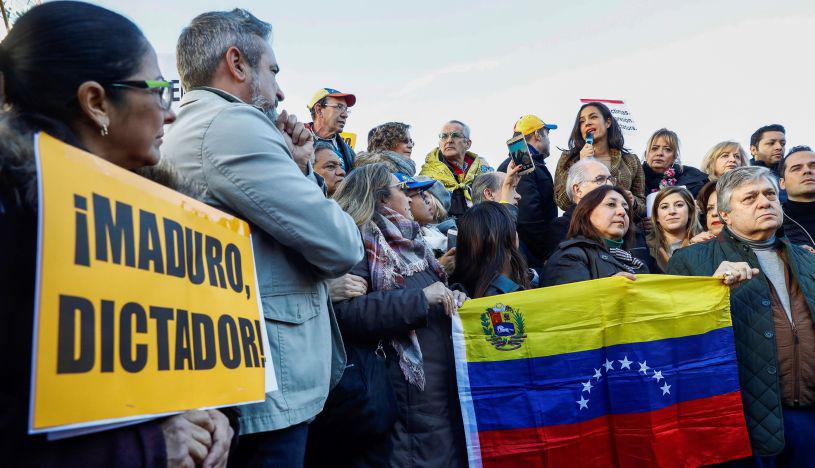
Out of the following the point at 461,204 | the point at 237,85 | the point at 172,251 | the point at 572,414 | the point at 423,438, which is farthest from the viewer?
the point at 461,204

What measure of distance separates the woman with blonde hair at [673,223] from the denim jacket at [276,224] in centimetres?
417

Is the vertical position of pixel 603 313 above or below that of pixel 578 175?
below

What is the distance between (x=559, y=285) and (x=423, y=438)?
1.24 metres

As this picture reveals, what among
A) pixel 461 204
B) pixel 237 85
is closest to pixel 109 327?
pixel 237 85

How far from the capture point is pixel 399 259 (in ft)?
12.5

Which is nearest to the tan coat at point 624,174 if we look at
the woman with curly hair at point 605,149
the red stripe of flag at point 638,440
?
the woman with curly hair at point 605,149

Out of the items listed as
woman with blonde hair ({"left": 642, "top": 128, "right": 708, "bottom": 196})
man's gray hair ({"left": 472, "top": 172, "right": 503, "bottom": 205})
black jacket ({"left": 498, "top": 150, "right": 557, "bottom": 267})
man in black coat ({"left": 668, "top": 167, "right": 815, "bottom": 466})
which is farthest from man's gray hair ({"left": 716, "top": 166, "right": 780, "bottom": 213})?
woman with blonde hair ({"left": 642, "top": 128, "right": 708, "bottom": 196})

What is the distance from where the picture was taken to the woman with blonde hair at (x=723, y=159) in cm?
691

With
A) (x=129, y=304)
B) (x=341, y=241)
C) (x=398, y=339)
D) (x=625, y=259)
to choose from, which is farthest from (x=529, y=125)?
(x=129, y=304)

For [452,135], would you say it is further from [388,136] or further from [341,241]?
[341,241]

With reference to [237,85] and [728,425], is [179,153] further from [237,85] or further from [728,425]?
[728,425]

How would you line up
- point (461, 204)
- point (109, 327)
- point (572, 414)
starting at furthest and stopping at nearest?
point (461, 204) < point (572, 414) < point (109, 327)

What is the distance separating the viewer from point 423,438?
3.59 meters

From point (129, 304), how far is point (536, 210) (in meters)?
4.95
